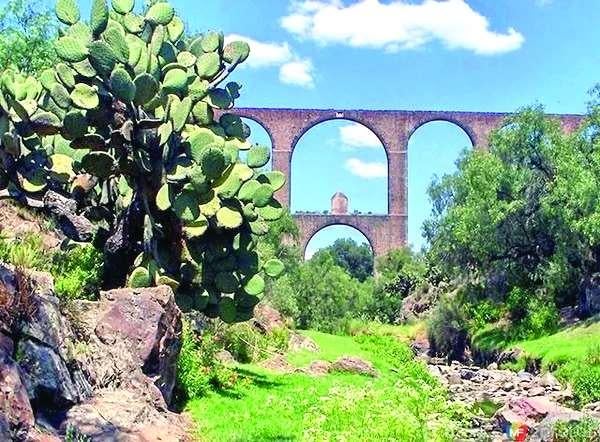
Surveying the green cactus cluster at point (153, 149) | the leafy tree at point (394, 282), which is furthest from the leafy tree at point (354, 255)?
the green cactus cluster at point (153, 149)

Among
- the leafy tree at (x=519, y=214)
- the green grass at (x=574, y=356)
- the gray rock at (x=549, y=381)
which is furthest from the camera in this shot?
the leafy tree at (x=519, y=214)

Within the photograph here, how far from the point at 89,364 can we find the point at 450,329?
21.4m

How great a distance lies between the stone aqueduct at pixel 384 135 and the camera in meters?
44.5

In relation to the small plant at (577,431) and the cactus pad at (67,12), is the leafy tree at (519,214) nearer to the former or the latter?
the small plant at (577,431)

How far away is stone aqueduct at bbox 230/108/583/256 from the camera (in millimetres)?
44469

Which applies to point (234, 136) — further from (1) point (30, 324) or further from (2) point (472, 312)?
(2) point (472, 312)

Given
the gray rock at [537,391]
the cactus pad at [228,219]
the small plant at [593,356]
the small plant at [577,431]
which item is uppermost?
Result: the cactus pad at [228,219]

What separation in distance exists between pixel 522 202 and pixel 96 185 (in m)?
14.5

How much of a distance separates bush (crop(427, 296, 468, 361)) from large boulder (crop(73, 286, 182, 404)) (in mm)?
19147

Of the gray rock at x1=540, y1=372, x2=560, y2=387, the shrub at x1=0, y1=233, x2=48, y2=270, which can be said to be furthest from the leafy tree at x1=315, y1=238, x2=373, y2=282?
the shrub at x1=0, y1=233, x2=48, y2=270

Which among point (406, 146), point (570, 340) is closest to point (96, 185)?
point (570, 340)

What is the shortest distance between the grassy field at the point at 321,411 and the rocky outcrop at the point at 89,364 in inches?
27.6

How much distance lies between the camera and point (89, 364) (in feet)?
22.6

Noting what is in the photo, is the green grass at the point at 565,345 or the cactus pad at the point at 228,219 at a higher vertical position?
the cactus pad at the point at 228,219
